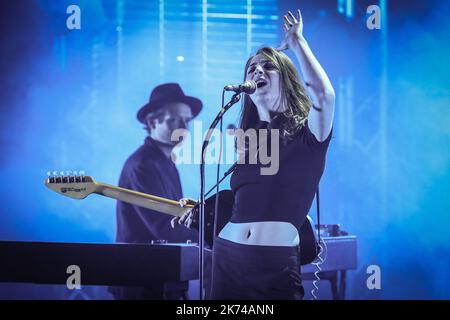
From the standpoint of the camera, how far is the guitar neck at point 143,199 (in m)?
2.99

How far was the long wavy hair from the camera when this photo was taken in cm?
268

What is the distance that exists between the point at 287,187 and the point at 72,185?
1247 millimetres

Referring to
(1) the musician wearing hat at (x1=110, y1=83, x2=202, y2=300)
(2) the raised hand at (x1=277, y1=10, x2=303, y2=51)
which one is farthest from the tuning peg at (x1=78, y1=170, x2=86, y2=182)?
(2) the raised hand at (x1=277, y1=10, x2=303, y2=51)

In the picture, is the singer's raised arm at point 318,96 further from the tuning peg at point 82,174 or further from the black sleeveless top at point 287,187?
the tuning peg at point 82,174

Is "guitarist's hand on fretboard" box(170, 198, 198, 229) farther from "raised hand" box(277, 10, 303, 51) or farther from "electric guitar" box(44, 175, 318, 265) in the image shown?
"raised hand" box(277, 10, 303, 51)

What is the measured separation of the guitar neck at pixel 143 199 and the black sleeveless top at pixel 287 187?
461mm

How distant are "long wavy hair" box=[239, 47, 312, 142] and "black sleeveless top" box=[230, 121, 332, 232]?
95mm

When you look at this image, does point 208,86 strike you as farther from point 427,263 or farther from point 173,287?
point 427,263

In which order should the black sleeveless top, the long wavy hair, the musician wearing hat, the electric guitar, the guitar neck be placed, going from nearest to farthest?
the black sleeveless top, the long wavy hair, the electric guitar, the guitar neck, the musician wearing hat

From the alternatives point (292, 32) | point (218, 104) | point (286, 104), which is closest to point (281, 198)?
point (286, 104)

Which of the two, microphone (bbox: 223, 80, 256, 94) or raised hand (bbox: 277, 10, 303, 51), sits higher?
raised hand (bbox: 277, 10, 303, 51)

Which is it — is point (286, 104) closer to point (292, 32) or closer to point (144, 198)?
point (292, 32)

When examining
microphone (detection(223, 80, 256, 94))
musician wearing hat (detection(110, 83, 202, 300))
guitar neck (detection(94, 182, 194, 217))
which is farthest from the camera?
musician wearing hat (detection(110, 83, 202, 300))

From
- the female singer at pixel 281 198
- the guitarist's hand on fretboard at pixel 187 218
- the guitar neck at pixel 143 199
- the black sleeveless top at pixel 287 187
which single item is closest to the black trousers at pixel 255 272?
the female singer at pixel 281 198
